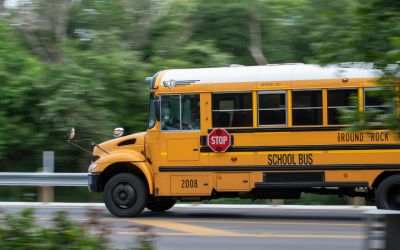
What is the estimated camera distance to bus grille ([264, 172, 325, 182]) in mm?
8125

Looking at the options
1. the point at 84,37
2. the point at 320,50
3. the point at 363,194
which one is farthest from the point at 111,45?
the point at 320,50

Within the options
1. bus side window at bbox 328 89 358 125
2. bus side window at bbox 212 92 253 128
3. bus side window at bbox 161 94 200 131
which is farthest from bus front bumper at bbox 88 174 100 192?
bus side window at bbox 328 89 358 125

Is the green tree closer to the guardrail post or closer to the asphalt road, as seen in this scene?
the asphalt road

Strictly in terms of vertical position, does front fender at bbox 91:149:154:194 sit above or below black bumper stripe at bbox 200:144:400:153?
below

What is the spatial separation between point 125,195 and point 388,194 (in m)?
4.78

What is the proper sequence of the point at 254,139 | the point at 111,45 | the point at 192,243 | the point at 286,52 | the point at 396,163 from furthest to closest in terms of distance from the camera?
the point at 286,52 < the point at 111,45 < the point at 254,139 < the point at 396,163 < the point at 192,243

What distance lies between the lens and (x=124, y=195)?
8.84 m

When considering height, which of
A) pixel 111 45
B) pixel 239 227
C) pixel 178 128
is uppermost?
pixel 111 45

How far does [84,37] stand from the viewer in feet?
52.0

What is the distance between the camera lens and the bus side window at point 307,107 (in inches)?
317

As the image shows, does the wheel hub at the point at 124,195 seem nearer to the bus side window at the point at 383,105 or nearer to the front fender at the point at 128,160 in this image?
the front fender at the point at 128,160

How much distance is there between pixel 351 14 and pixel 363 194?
18.1ft

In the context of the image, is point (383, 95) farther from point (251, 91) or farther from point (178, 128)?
point (178, 128)

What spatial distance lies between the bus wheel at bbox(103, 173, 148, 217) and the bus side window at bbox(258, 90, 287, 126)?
2.61 meters
